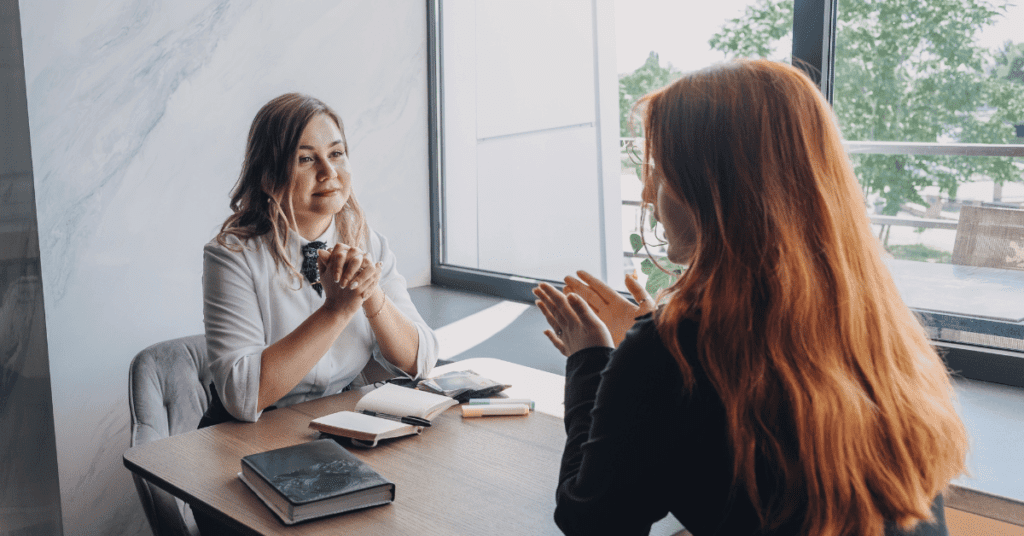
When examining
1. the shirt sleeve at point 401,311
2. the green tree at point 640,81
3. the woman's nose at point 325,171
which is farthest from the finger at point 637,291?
the green tree at point 640,81

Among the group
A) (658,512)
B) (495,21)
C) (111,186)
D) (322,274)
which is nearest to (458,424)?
(322,274)

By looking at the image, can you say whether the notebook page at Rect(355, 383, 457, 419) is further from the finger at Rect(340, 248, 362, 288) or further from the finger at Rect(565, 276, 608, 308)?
the finger at Rect(565, 276, 608, 308)

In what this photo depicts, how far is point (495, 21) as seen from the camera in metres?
3.01

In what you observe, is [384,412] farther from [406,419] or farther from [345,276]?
[345,276]

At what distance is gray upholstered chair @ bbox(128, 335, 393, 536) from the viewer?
5.09ft

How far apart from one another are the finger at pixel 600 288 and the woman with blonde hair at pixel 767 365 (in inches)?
16.0

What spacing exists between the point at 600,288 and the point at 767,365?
1.73 feet

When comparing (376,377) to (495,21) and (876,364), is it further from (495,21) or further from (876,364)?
(495,21)


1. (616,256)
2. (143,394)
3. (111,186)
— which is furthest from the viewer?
(616,256)

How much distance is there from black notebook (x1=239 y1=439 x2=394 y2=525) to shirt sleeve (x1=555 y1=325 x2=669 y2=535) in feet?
1.23

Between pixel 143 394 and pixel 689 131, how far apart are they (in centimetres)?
143

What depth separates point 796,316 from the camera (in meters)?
0.81

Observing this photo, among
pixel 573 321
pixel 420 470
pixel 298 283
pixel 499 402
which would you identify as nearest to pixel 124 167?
pixel 298 283

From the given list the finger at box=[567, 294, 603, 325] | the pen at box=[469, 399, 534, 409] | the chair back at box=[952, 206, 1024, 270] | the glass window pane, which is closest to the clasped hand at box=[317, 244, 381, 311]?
the pen at box=[469, 399, 534, 409]
